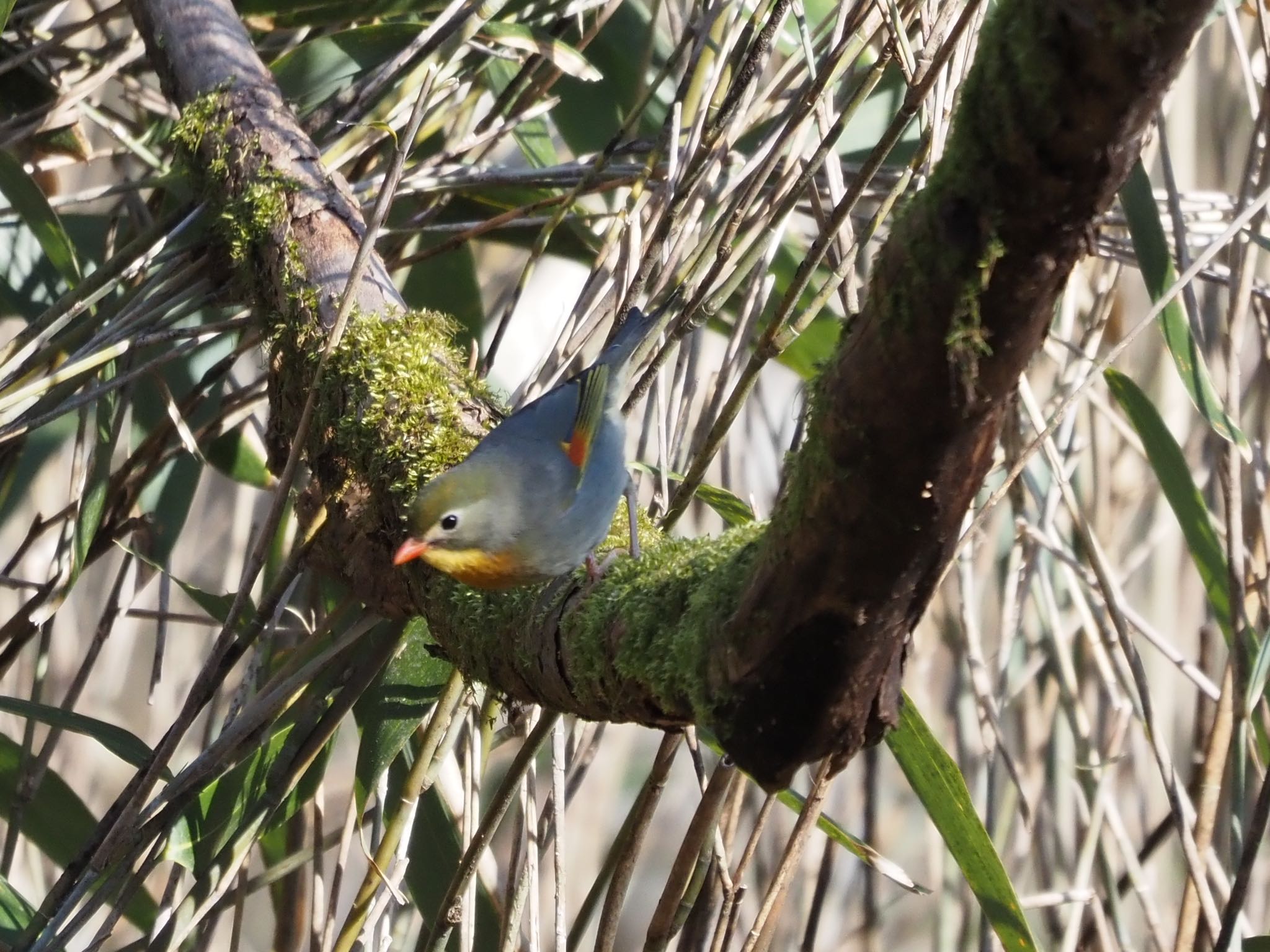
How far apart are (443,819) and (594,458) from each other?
831 mm

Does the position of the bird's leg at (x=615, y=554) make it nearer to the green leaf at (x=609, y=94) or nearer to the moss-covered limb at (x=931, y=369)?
the moss-covered limb at (x=931, y=369)

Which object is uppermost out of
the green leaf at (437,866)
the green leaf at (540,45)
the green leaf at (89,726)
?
the green leaf at (540,45)

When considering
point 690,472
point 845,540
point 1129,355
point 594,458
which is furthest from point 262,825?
point 1129,355

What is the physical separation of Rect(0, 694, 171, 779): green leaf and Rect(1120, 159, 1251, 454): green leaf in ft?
6.59

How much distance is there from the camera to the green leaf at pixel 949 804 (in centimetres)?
180

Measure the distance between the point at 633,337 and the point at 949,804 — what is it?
3.39ft

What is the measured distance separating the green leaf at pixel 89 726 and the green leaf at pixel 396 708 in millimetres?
375

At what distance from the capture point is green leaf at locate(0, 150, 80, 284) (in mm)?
2490

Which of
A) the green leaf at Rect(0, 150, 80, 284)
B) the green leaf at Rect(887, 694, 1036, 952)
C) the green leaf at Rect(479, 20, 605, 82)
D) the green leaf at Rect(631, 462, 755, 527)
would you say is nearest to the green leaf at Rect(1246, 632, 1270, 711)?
the green leaf at Rect(887, 694, 1036, 952)

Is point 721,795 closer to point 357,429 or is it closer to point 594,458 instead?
point 594,458

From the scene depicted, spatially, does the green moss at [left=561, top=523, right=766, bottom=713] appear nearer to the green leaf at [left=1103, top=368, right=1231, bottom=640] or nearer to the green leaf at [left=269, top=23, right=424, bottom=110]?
the green leaf at [left=1103, top=368, right=1231, bottom=640]

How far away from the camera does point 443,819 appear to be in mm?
2428

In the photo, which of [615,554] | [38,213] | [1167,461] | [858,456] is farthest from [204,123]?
[1167,461]

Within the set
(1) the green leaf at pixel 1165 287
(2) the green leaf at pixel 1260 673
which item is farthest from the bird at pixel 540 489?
(2) the green leaf at pixel 1260 673
